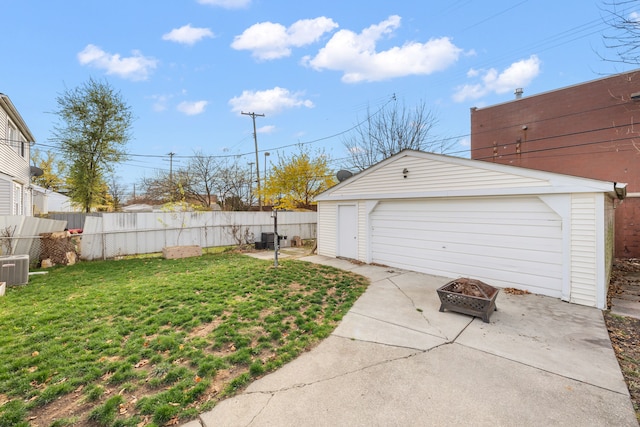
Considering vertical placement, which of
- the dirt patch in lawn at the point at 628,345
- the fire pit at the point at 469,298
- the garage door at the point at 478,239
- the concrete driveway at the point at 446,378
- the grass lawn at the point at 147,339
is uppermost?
the garage door at the point at 478,239

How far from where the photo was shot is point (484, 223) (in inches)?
262

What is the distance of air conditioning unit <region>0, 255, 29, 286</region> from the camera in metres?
6.25

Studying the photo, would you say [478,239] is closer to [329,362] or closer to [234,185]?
[329,362]

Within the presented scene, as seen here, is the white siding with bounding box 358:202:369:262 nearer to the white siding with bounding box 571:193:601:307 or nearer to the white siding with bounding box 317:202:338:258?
the white siding with bounding box 317:202:338:258

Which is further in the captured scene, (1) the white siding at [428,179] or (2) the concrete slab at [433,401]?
(1) the white siding at [428,179]

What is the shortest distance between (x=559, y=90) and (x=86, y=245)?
69.3 feet

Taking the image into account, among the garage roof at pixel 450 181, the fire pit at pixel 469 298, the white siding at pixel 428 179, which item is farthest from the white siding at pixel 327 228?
the fire pit at pixel 469 298

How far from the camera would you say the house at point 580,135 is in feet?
35.2

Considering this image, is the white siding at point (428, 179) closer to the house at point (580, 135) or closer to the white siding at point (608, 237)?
the white siding at point (608, 237)

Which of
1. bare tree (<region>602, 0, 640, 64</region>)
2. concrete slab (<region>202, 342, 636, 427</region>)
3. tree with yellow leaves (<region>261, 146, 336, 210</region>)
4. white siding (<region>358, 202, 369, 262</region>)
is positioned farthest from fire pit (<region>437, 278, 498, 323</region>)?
tree with yellow leaves (<region>261, 146, 336, 210</region>)

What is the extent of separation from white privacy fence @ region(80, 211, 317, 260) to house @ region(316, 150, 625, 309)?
558 centimetres

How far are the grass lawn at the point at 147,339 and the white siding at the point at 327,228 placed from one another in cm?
338

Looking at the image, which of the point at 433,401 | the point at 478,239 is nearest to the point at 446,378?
the point at 433,401

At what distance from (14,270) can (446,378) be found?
9.13 meters
